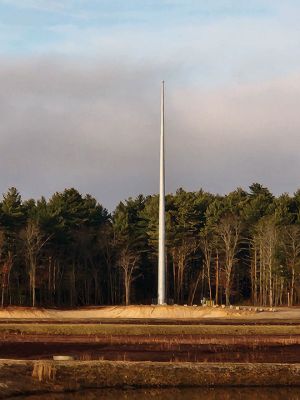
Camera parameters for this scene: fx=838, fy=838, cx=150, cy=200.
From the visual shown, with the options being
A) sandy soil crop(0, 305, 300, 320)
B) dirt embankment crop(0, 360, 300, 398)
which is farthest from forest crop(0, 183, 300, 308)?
dirt embankment crop(0, 360, 300, 398)

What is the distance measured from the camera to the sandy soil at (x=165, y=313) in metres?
108

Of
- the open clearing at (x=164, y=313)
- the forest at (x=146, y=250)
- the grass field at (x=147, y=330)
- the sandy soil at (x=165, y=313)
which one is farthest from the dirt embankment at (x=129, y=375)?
the forest at (x=146, y=250)

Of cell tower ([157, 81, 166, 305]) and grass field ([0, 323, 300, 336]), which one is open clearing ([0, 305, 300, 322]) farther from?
grass field ([0, 323, 300, 336])

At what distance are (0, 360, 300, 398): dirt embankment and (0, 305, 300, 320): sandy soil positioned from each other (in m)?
63.6

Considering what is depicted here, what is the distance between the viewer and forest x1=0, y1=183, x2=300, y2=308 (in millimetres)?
144000

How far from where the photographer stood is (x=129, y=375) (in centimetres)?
3981

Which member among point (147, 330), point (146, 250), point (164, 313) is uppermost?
point (146, 250)

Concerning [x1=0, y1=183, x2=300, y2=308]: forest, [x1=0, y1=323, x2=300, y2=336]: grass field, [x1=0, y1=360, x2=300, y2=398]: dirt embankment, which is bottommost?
[x1=0, y1=360, x2=300, y2=398]: dirt embankment

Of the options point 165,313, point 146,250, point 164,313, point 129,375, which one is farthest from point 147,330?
point 146,250

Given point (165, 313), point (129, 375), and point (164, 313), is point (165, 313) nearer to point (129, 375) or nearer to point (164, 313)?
point (164, 313)

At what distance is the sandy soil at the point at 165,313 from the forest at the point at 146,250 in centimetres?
1795

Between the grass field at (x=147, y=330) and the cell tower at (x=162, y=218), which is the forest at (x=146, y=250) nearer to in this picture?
the cell tower at (x=162, y=218)

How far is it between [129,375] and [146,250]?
121 meters

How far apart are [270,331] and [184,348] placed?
60.2ft
